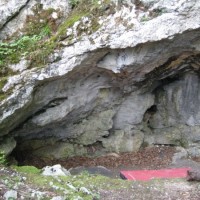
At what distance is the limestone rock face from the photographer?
377 inches

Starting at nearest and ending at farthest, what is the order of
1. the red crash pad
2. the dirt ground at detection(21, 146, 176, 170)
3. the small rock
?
the small rock, the red crash pad, the dirt ground at detection(21, 146, 176, 170)

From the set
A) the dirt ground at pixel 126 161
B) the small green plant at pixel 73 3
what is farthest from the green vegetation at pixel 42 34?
the dirt ground at pixel 126 161

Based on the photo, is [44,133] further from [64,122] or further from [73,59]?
[73,59]

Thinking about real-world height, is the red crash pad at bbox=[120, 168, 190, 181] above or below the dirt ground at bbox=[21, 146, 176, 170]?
Answer: below

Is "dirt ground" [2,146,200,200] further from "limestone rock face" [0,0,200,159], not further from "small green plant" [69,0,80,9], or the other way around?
"small green plant" [69,0,80,9]

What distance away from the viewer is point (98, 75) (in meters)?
11.1

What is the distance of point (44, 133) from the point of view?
12.1 m

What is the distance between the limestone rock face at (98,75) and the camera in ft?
31.4

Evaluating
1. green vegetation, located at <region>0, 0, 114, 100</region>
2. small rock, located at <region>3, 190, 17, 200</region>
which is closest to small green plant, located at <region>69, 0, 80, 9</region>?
green vegetation, located at <region>0, 0, 114, 100</region>

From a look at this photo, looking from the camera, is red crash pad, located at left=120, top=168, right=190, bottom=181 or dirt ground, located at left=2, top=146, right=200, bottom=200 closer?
dirt ground, located at left=2, top=146, right=200, bottom=200

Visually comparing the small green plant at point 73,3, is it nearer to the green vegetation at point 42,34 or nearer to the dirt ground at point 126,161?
the green vegetation at point 42,34

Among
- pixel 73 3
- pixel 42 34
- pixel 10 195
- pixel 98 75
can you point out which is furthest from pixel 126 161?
pixel 10 195

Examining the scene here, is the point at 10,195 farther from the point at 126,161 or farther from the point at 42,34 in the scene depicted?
the point at 126,161

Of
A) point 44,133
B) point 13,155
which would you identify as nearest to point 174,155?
point 44,133
